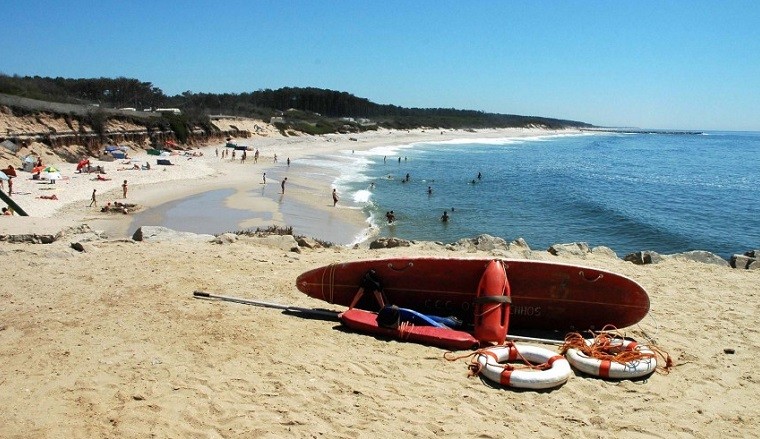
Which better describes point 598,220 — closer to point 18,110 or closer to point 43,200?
point 43,200

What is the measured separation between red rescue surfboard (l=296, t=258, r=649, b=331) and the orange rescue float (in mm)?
328

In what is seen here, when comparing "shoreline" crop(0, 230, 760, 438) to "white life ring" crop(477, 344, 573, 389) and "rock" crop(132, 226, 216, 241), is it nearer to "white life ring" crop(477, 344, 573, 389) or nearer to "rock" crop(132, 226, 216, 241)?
"white life ring" crop(477, 344, 573, 389)

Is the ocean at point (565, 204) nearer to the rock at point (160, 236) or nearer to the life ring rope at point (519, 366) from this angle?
the rock at point (160, 236)

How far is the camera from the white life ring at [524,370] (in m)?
5.22

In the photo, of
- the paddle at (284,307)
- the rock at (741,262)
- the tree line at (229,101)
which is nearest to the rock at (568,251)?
the rock at (741,262)

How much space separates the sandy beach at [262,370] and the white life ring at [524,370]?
0.40 feet

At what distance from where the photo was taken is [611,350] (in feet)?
19.9

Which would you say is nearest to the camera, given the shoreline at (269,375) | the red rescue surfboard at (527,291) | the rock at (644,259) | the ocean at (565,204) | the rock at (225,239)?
the shoreline at (269,375)

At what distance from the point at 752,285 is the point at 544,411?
701cm

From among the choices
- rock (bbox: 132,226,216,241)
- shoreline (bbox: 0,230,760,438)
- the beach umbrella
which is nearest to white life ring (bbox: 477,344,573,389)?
shoreline (bbox: 0,230,760,438)

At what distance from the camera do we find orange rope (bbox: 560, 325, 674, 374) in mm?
5775

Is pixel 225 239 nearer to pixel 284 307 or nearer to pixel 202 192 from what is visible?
pixel 284 307

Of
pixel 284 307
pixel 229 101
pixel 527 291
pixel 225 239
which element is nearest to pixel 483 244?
pixel 225 239

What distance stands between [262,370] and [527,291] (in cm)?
339
